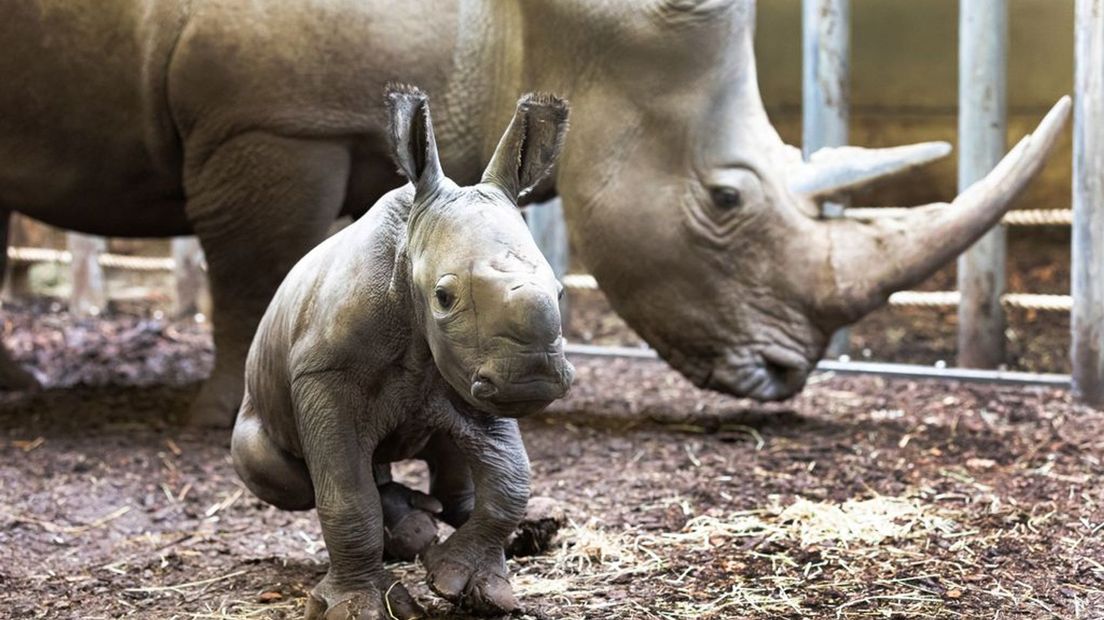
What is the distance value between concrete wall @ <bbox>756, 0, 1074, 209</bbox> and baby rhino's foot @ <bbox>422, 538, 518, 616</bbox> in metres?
7.60

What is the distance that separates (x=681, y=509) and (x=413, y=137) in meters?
1.88

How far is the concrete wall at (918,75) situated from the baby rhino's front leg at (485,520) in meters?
7.52

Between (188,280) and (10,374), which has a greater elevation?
(188,280)

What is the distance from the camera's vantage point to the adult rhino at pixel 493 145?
519 cm

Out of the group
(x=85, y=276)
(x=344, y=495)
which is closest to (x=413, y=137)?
(x=344, y=495)

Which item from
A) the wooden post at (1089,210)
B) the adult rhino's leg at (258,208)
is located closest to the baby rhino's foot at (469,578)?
the adult rhino's leg at (258,208)

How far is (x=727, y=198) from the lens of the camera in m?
5.40

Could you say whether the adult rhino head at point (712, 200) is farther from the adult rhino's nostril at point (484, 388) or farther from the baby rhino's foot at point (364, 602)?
the adult rhino's nostril at point (484, 388)

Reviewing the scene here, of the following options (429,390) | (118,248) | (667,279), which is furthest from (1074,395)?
(118,248)

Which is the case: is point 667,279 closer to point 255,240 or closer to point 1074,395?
point 255,240

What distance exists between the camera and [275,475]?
11.7 ft

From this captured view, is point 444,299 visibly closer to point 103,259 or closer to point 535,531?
point 535,531

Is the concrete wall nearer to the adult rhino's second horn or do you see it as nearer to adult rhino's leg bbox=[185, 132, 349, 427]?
the adult rhino's second horn

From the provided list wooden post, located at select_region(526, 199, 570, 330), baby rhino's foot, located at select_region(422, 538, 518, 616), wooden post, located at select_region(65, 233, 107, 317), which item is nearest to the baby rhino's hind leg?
baby rhino's foot, located at select_region(422, 538, 518, 616)
